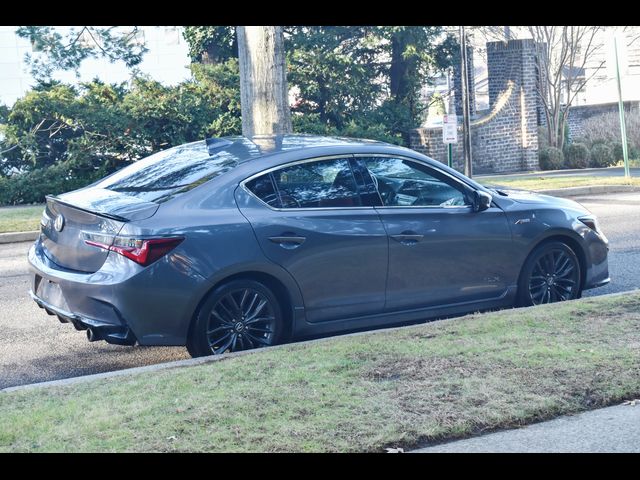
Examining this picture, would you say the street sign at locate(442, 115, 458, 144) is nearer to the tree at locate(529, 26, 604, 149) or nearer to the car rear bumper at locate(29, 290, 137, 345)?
the tree at locate(529, 26, 604, 149)

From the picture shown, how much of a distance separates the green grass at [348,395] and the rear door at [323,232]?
0.47m

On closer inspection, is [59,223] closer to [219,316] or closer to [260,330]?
[219,316]

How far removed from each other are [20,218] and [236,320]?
12.1 m

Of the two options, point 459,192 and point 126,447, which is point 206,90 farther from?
point 126,447

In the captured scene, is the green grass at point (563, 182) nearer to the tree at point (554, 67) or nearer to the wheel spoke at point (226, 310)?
the tree at point (554, 67)

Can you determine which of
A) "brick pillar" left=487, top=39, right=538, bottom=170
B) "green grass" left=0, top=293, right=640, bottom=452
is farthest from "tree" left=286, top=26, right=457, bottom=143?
"green grass" left=0, top=293, right=640, bottom=452

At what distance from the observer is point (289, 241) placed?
22.4 feet

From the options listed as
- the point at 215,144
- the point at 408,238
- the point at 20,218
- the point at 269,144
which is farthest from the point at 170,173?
the point at 20,218

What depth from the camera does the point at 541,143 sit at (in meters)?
33.9

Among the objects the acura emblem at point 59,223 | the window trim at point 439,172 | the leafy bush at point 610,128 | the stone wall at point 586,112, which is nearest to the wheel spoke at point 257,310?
the window trim at point 439,172

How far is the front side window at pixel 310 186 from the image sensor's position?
6.98 metres

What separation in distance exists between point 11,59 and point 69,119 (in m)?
18.7

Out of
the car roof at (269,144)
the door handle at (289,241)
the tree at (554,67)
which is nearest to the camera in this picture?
the door handle at (289,241)

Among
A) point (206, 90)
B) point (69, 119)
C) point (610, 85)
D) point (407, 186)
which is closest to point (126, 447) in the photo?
point (407, 186)
